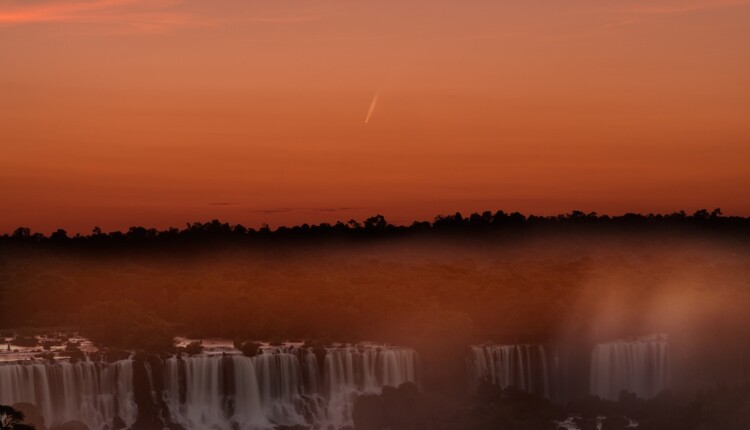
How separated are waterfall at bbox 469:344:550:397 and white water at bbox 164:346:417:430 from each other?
4.07 meters

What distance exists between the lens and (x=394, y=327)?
8312cm

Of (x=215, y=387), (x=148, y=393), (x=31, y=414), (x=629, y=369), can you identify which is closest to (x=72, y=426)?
(x=31, y=414)

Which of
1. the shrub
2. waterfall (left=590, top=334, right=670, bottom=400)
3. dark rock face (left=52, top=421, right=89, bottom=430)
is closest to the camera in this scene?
dark rock face (left=52, top=421, right=89, bottom=430)

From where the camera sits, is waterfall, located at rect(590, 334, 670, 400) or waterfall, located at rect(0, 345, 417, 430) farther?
waterfall, located at rect(590, 334, 670, 400)

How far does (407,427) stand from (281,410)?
4.83m

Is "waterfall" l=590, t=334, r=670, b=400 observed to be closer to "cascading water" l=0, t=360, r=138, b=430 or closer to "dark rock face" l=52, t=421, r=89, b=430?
"cascading water" l=0, t=360, r=138, b=430

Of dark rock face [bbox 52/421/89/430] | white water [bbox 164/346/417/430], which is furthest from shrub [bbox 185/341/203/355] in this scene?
dark rock face [bbox 52/421/89/430]

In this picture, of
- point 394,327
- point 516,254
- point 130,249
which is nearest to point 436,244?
point 516,254

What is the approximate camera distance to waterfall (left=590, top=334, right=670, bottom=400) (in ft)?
247

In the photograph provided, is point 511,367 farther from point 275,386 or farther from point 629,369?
point 275,386

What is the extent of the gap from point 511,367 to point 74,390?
20481mm

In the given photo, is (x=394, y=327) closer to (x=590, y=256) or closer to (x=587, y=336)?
(x=587, y=336)

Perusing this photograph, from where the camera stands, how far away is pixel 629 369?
7675cm

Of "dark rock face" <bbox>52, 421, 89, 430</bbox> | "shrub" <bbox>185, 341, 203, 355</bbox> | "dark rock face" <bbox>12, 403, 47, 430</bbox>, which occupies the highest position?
"shrub" <bbox>185, 341, 203, 355</bbox>
